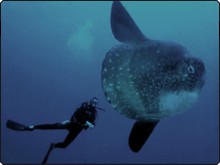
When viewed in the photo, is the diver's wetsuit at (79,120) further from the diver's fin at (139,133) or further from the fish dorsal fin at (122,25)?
the fish dorsal fin at (122,25)

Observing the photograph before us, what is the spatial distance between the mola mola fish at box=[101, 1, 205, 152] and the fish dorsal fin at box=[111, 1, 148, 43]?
232 millimetres

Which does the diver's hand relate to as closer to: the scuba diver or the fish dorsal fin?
the scuba diver

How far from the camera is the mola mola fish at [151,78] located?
2.78 metres

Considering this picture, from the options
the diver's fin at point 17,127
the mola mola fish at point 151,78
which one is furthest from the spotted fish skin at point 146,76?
the diver's fin at point 17,127

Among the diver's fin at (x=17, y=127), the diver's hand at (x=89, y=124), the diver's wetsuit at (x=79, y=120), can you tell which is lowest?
the diver's hand at (x=89, y=124)

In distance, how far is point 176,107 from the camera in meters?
2.82

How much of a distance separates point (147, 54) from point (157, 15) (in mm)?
44090

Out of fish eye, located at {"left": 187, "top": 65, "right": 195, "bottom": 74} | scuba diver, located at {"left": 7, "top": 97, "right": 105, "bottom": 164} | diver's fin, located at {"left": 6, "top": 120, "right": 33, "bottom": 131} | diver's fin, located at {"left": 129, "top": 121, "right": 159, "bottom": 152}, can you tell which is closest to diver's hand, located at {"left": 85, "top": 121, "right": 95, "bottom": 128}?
scuba diver, located at {"left": 7, "top": 97, "right": 105, "bottom": 164}

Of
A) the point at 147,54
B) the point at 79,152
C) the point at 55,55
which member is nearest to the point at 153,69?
the point at 147,54

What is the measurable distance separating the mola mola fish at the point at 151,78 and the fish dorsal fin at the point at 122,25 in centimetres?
23

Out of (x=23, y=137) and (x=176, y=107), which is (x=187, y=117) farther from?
(x=176, y=107)

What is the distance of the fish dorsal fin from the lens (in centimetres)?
335

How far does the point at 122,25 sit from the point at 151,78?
0.94m

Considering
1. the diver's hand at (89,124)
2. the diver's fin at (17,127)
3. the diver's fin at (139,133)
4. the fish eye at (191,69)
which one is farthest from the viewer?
the diver's fin at (17,127)
